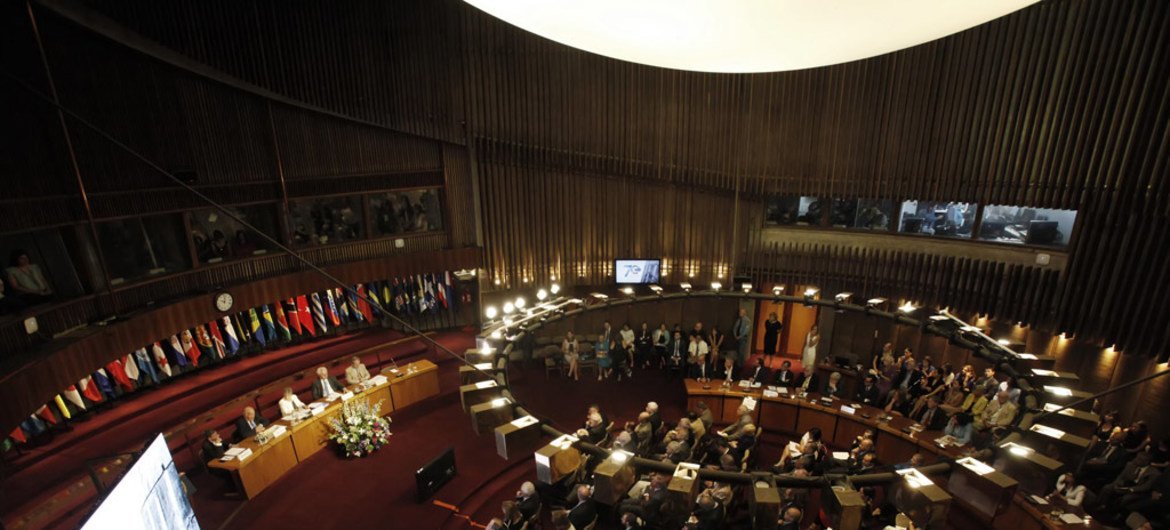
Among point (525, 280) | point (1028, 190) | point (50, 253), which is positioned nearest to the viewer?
point (50, 253)

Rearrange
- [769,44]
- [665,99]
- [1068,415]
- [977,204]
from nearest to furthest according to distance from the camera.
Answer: [769,44], [1068,415], [977,204], [665,99]

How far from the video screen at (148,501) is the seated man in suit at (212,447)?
2.16 m

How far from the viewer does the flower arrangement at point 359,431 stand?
8.36 meters

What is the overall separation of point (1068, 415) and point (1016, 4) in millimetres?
4950

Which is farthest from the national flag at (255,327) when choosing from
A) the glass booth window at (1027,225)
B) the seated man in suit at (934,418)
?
the glass booth window at (1027,225)

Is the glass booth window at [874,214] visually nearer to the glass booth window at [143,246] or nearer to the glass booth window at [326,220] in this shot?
the glass booth window at [326,220]

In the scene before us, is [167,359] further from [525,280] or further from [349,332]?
[525,280]

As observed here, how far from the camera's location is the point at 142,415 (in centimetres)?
839

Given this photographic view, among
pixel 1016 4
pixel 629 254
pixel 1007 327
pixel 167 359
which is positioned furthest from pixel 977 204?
pixel 167 359

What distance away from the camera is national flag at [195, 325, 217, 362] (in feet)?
31.2

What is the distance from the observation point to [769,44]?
298cm

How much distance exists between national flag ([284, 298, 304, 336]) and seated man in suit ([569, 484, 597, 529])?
300 inches

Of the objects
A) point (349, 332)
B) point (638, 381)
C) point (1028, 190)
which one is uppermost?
point (1028, 190)

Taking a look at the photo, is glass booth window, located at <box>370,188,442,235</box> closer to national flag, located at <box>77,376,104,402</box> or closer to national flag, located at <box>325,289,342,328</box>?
national flag, located at <box>325,289,342,328</box>
